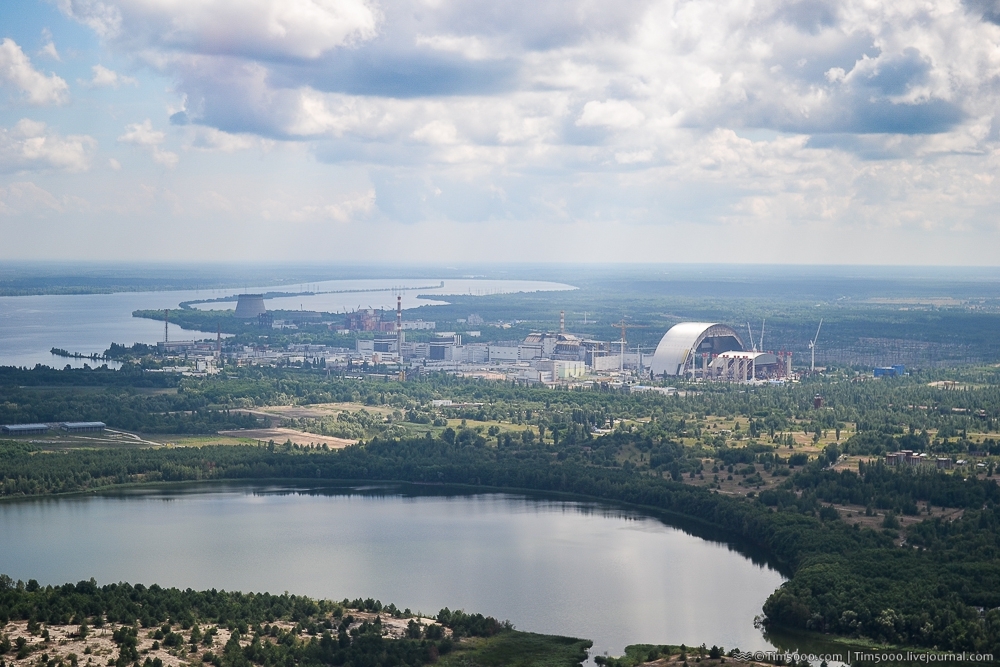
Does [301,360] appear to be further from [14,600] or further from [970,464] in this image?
[14,600]

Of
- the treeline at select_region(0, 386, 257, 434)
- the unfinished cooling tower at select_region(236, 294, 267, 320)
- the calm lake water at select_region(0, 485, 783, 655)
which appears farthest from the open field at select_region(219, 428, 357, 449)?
the unfinished cooling tower at select_region(236, 294, 267, 320)

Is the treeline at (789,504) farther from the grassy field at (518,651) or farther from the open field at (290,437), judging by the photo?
the grassy field at (518,651)

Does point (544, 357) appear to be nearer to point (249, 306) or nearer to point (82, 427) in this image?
point (82, 427)

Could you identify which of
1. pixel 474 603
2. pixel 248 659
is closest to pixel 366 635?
pixel 248 659

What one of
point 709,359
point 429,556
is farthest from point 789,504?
point 709,359

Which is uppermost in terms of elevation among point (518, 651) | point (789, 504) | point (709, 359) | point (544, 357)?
point (709, 359)

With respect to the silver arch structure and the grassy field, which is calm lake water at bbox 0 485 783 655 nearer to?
the grassy field
